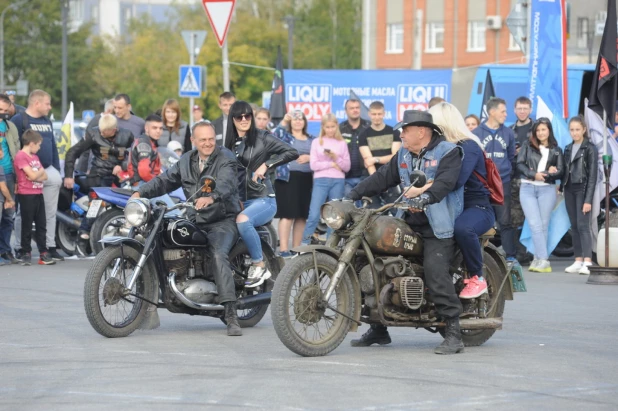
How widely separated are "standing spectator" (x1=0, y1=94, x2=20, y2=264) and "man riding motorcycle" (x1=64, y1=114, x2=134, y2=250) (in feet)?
2.62

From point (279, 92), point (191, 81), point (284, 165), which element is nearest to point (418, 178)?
point (284, 165)

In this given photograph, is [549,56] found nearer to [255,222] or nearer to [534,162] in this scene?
[534,162]

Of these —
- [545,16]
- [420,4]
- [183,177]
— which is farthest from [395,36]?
[183,177]

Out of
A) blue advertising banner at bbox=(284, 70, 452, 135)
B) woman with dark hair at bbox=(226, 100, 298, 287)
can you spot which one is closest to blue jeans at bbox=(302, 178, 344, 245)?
woman with dark hair at bbox=(226, 100, 298, 287)

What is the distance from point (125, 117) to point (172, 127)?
96 cm

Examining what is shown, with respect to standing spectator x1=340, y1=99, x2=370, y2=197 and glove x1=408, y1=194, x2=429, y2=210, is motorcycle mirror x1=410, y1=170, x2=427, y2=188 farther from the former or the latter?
standing spectator x1=340, y1=99, x2=370, y2=197

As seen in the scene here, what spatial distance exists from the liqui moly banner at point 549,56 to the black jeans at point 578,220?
3.04 metres

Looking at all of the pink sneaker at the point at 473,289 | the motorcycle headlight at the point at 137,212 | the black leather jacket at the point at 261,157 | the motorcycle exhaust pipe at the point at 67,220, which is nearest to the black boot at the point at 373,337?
the pink sneaker at the point at 473,289

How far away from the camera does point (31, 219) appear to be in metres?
16.4

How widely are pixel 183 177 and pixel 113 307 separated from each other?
1252 mm

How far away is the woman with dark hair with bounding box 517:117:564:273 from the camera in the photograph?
16375 mm

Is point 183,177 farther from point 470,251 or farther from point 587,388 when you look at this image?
point 587,388

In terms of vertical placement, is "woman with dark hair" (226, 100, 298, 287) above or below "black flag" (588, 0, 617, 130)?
below

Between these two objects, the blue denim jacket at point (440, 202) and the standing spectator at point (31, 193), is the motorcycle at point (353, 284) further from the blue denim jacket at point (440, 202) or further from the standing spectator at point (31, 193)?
the standing spectator at point (31, 193)
